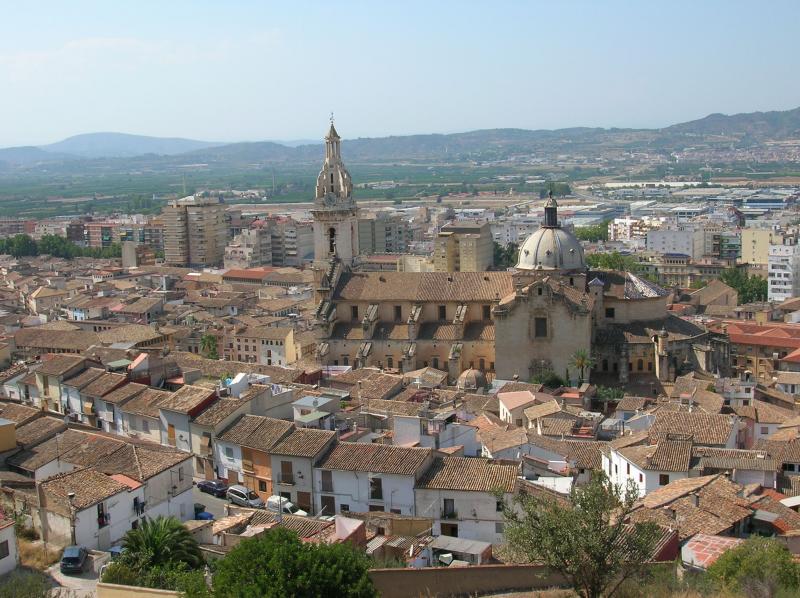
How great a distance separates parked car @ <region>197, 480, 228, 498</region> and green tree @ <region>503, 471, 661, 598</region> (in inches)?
535

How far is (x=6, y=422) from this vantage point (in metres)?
30.2

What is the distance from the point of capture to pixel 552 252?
173ft

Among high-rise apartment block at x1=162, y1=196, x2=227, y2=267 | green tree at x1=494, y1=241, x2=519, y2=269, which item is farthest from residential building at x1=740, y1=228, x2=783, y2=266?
high-rise apartment block at x1=162, y1=196, x2=227, y2=267

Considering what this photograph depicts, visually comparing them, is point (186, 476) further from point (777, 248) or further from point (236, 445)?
point (777, 248)

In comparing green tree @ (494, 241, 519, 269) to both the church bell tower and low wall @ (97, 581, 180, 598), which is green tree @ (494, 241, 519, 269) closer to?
the church bell tower

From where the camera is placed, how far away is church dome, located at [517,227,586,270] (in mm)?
52750

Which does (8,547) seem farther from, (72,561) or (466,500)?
(466,500)

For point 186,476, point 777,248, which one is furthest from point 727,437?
point 777,248

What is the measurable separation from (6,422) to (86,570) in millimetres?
8826

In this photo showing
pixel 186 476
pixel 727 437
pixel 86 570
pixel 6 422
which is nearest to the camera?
pixel 86 570

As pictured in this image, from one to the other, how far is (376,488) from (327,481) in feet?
5.41

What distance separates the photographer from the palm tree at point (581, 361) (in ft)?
157

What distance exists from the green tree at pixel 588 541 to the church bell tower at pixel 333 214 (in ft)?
135

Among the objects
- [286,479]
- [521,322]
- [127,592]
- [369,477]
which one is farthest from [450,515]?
[521,322]
